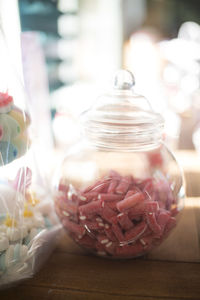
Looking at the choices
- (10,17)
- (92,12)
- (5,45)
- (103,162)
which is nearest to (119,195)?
(103,162)

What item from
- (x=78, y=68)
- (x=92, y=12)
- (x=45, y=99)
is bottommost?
(x=78, y=68)

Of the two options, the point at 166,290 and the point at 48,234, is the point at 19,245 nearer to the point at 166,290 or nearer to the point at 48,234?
the point at 48,234

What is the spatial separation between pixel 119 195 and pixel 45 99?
76 cm

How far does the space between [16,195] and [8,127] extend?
12 cm

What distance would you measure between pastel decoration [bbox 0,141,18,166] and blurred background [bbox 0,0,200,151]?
755mm

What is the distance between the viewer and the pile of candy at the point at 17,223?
53 centimetres

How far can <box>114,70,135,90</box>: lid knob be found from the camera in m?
0.65

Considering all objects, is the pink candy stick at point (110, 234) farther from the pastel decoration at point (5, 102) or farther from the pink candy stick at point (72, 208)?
the pastel decoration at point (5, 102)

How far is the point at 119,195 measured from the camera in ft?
1.86

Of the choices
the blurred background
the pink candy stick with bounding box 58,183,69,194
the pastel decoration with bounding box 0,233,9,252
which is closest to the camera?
the pastel decoration with bounding box 0,233,9,252

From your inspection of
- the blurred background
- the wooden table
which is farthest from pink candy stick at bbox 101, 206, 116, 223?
the blurred background

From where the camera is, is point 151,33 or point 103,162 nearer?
point 103,162

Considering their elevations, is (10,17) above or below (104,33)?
above

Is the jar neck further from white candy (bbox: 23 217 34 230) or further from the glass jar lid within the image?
white candy (bbox: 23 217 34 230)
